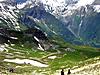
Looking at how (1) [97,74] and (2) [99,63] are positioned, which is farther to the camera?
(2) [99,63]

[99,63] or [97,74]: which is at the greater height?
[99,63]

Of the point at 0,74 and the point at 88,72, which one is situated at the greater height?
the point at 0,74

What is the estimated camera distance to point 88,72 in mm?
62375

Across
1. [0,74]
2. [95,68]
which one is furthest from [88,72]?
[0,74]

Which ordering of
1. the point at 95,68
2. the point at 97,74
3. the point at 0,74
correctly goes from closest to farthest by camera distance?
the point at 97,74 < the point at 95,68 < the point at 0,74

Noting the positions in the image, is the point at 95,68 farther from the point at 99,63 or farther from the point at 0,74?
the point at 0,74

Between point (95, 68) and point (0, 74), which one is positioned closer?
point (95, 68)

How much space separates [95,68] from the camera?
207ft

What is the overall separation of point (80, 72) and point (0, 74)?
65.7 ft

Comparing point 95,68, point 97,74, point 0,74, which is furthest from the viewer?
point 0,74

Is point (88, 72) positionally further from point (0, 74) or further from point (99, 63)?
point (0, 74)

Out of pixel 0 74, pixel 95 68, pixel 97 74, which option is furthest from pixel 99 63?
pixel 0 74

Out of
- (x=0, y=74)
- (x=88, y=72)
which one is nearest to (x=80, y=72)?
(x=88, y=72)

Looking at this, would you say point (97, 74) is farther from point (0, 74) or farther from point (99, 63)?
point (0, 74)
